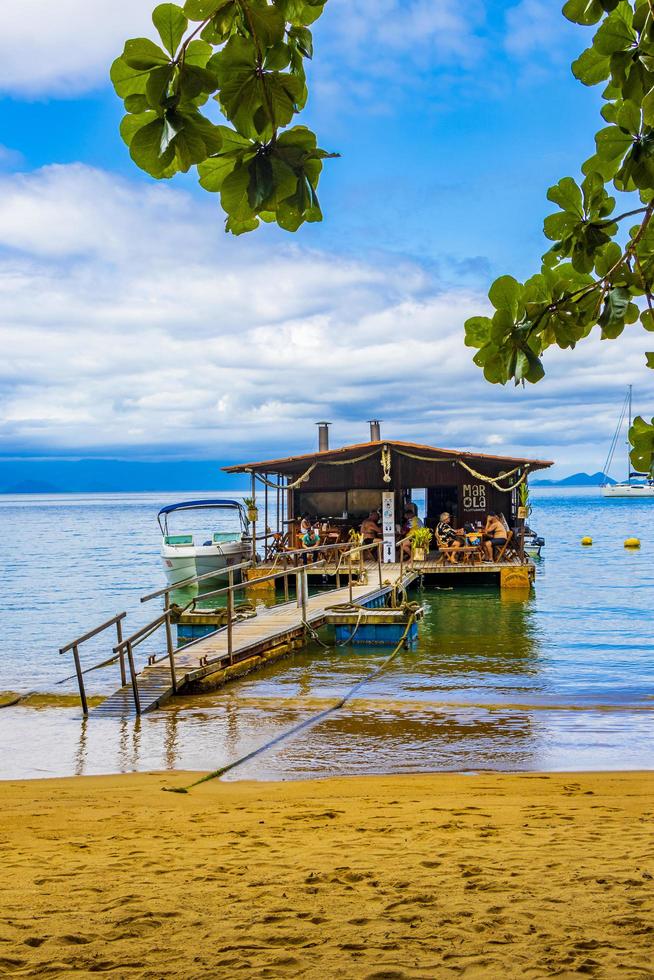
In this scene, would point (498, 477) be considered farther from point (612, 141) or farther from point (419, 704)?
point (612, 141)

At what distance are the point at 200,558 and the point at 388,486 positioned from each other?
7298 mm

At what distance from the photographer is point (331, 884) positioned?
13.8 feet

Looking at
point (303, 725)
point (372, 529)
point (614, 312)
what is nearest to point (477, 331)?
point (614, 312)

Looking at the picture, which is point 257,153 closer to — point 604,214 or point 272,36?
point 272,36

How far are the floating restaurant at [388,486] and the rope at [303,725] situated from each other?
9005mm

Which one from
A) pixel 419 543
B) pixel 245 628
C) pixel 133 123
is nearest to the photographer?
pixel 133 123

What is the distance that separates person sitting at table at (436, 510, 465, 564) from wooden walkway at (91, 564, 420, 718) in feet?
15.7

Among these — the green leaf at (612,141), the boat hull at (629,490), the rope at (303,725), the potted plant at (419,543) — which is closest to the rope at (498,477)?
the potted plant at (419,543)

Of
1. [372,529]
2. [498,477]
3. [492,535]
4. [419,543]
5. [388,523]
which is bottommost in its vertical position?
[419,543]

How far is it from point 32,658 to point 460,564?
12192mm

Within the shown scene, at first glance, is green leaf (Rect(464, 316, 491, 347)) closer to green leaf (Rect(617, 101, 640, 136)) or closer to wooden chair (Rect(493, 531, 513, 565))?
green leaf (Rect(617, 101, 640, 136))

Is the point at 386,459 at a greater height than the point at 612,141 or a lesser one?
greater

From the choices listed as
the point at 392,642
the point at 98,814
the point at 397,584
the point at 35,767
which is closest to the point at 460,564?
the point at 397,584

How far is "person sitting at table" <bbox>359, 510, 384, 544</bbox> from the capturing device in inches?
1025
